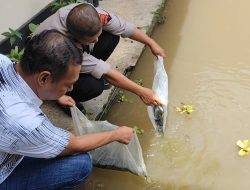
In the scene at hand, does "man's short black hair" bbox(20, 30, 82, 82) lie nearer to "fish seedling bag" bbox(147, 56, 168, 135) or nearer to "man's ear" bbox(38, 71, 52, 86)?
"man's ear" bbox(38, 71, 52, 86)

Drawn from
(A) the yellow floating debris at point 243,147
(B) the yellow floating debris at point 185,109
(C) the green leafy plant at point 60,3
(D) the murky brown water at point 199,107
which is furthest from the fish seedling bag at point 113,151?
(C) the green leafy plant at point 60,3

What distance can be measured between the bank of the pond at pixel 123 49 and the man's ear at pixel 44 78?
131 centimetres

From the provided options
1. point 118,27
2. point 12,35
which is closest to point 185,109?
point 118,27

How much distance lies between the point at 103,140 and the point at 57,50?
62cm

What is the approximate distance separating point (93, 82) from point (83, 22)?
0.48 m

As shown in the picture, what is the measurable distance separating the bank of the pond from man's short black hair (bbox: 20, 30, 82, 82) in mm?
1334

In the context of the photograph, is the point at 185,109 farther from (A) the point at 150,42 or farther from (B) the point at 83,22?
(B) the point at 83,22

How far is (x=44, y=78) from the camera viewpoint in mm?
1986

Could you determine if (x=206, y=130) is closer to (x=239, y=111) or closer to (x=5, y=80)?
(x=239, y=111)

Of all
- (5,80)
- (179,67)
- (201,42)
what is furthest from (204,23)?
(5,80)

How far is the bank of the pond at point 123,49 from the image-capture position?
11.3ft

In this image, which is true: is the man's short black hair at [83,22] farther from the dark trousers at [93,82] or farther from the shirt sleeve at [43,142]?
the shirt sleeve at [43,142]

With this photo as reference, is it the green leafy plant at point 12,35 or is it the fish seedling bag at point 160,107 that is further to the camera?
the green leafy plant at point 12,35

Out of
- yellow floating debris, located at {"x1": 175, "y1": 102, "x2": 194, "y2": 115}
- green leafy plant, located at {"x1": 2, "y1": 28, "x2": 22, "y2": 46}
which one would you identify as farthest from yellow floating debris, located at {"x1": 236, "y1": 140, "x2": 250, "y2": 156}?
green leafy plant, located at {"x1": 2, "y1": 28, "x2": 22, "y2": 46}
